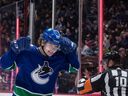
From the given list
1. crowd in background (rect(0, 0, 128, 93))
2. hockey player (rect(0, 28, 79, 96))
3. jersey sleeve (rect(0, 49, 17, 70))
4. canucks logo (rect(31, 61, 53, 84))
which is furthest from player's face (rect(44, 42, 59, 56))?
crowd in background (rect(0, 0, 128, 93))

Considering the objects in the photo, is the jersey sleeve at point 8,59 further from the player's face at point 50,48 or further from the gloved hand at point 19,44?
the player's face at point 50,48

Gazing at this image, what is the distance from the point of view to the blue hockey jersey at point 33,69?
3.72m

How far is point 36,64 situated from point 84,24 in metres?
3.35

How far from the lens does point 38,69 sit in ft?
12.2

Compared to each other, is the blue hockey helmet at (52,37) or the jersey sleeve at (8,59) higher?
the blue hockey helmet at (52,37)

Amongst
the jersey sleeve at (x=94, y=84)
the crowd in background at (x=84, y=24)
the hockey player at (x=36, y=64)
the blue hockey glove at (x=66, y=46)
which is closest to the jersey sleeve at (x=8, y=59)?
the hockey player at (x=36, y=64)

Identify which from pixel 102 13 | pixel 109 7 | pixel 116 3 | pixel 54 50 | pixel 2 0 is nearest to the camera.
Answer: pixel 54 50

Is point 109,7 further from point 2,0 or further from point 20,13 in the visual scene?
point 2,0

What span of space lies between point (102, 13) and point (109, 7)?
2.35 feet

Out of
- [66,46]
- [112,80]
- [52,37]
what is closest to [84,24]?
[66,46]

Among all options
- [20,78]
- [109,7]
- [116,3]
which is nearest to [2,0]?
[116,3]

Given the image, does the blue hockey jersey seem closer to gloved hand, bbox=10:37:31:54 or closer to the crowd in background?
gloved hand, bbox=10:37:31:54

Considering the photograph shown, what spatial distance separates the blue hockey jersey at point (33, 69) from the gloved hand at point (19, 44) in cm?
5

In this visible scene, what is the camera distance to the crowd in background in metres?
6.80
